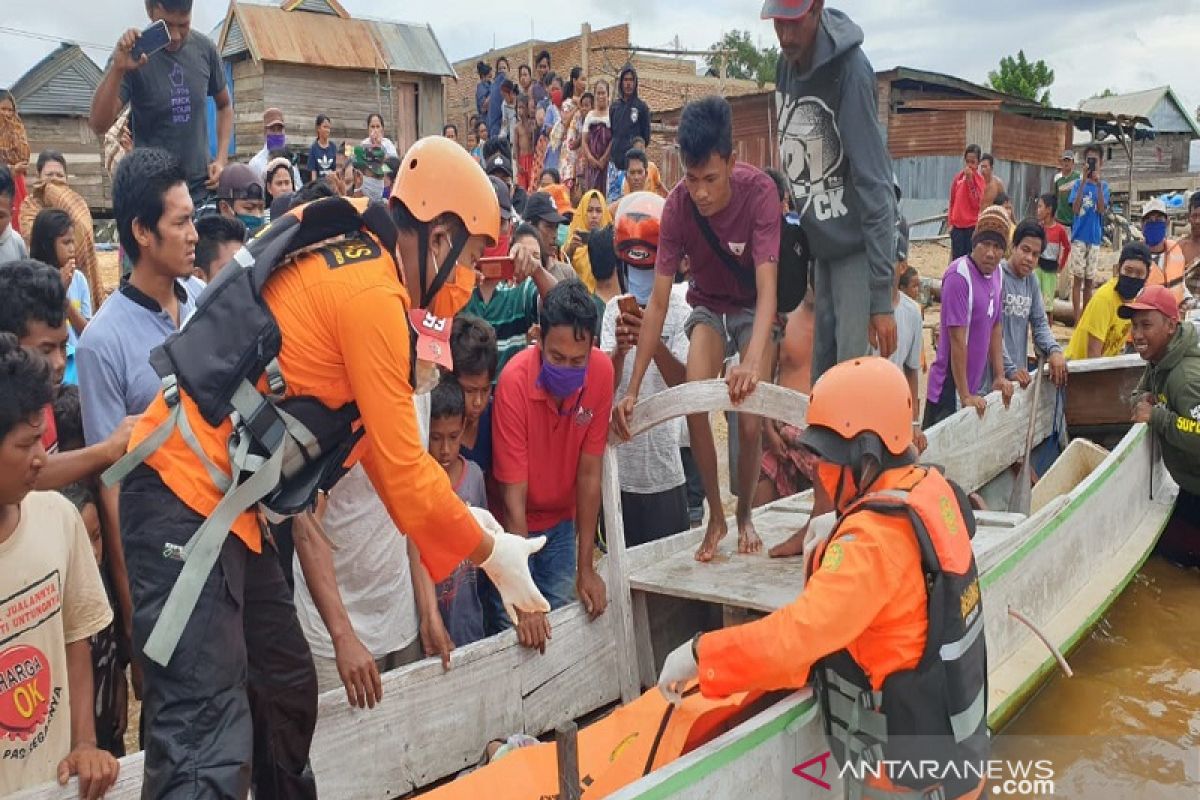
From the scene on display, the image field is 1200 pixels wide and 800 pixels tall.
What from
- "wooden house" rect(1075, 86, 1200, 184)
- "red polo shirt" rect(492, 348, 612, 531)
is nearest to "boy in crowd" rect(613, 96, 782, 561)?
"red polo shirt" rect(492, 348, 612, 531)

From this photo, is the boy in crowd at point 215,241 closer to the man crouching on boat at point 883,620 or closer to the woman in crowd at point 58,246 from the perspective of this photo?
the woman in crowd at point 58,246

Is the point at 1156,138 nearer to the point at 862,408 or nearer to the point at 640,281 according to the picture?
the point at 640,281

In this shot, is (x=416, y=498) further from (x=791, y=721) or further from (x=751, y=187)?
(x=751, y=187)

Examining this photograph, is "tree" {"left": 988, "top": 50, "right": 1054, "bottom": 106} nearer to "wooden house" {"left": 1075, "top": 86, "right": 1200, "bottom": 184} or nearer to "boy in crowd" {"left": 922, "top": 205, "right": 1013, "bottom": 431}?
"wooden house" {"left": 1075, "top": 86, "right": 1200, "bottom": 184}

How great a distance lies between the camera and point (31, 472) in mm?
2531

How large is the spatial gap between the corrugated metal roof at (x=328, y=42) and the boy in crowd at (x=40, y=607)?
20.2 meters

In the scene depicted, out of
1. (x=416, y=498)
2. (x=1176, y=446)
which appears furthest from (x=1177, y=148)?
(x=416, y=498)

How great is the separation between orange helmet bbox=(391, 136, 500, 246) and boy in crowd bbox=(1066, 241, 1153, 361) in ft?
23.6

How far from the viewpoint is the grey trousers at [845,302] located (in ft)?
13.8

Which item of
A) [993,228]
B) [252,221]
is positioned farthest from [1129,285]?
[252,221]

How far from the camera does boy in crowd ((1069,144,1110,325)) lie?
14.3 metres

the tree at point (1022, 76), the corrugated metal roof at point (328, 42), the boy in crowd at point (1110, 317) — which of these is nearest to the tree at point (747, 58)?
the tree at point (1022, 76)

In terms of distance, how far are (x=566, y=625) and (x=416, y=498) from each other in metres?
1.72

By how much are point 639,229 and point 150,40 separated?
9.12ft
